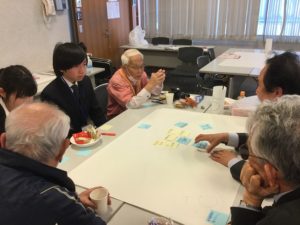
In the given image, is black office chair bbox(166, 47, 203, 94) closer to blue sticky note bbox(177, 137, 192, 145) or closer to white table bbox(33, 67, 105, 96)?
white table bbox(33, 67, 105, 96)

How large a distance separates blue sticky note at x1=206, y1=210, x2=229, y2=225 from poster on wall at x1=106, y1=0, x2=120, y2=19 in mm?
5308

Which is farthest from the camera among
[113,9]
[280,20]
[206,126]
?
[113,9]

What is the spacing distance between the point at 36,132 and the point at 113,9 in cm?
544

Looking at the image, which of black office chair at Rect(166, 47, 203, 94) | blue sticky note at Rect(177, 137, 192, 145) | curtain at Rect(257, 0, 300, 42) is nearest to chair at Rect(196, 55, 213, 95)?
black office chair at Rect(166, 47, 203, 94)

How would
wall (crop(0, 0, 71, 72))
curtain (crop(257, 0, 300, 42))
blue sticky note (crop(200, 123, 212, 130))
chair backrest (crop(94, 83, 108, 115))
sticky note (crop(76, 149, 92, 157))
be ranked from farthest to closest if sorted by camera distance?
curtain (crop(257, 0, 300, 42)), wall (crop(0, 0, 71, 72)), chair backrest (crop(94, 83, 108, 115)), blue sticky note (crop(200, 123, 212, 130)), sticky note (crop(76, 149, 92, 157))

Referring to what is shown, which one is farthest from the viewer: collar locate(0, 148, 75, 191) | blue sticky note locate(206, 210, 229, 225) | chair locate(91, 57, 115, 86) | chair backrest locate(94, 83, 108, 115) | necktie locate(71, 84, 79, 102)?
chair locate(91, 57, 115, 86)

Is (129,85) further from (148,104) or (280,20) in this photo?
(280,20)

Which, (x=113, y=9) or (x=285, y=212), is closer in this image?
(x=285, y=212)

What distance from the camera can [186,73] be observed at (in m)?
4.66

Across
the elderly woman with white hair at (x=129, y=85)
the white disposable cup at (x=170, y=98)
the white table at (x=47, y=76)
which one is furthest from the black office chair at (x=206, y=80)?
the white disposable cup at (x=170, y=98)

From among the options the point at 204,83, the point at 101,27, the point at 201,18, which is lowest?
the point at 204,83

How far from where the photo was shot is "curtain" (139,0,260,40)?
5.80m

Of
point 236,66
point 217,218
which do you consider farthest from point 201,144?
point 236,66

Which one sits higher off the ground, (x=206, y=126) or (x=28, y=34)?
(x=28, y=34)
